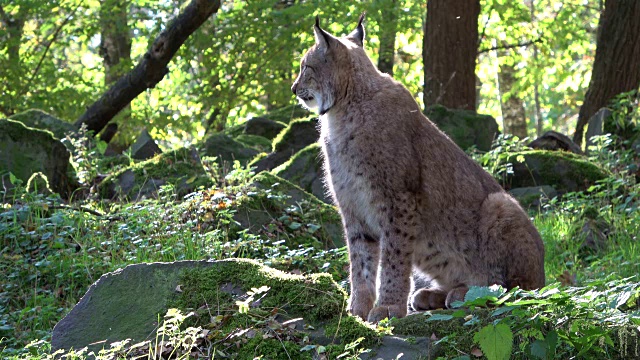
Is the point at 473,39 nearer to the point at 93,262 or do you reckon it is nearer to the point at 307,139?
the point at 307,139

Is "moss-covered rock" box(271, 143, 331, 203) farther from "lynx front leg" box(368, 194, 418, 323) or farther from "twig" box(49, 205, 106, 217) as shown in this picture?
"lynx front leg" box(368, 194, 418, 323)

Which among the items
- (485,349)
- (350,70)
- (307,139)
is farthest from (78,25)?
(485,349)

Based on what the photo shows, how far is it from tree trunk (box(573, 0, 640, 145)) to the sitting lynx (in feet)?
24.8

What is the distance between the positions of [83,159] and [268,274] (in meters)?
5.34

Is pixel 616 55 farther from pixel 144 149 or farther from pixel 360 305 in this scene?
pixel 360 305

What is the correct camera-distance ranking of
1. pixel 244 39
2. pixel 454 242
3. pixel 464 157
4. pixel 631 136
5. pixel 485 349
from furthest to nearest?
pixel 244 39
pixel 631 136
pixel 464 157
pixel 454 242
pixel 485 349

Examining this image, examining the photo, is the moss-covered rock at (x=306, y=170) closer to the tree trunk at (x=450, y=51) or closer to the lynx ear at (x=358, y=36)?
the tree trunk at (x=450, y=51)

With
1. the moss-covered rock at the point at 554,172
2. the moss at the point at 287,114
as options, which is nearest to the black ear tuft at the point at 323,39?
the moss-covered rock at the point at 554,172

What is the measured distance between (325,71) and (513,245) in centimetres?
172

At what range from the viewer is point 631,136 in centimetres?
1117

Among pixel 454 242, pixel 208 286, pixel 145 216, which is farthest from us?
pixel 145 216

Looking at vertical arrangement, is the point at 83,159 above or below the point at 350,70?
below

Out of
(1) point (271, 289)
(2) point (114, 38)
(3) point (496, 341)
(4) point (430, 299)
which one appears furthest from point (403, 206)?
(2) point (114, 38)

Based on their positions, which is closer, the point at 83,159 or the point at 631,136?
the point at 83,159
